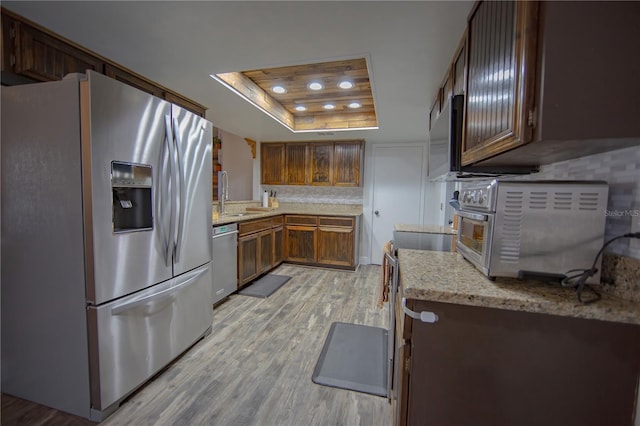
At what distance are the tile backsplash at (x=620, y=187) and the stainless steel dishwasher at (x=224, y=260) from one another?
261cm

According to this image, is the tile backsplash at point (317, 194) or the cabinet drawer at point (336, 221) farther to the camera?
the tile backsplash at point (317, 194)

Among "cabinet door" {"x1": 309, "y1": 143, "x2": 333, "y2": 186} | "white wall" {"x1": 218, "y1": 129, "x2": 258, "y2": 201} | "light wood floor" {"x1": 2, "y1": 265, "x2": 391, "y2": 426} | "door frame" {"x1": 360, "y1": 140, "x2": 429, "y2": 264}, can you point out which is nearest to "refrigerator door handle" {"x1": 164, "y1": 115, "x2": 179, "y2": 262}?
"light wood floor" {"x1": 2, "y1": 265, "x2": 391, "y2": 426}

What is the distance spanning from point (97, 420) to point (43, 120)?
1.58 m

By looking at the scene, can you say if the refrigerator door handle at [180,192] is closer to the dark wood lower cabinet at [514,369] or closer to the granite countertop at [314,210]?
the dark wood lower cabinet at [514,369]

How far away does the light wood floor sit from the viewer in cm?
146

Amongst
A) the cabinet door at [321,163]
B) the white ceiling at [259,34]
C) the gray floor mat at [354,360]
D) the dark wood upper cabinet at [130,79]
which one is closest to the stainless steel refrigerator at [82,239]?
the white ceiling at [259,34]

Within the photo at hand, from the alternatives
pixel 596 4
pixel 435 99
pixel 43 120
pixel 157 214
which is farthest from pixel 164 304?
Result: pixel 435 99

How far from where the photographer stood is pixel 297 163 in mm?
4578

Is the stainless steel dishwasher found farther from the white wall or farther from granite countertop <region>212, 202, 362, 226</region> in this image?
the white wall

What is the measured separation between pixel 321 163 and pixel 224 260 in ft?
7.67

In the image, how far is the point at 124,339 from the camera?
1.49 metres

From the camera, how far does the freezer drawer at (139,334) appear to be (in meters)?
1.39

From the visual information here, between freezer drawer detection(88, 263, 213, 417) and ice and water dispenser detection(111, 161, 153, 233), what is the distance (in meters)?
0.41

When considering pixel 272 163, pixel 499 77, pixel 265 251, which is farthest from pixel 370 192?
pixel 499 77
